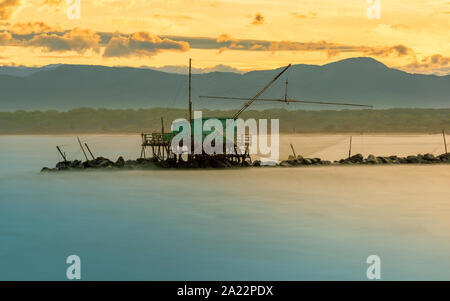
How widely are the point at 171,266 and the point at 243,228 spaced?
6.93 meters

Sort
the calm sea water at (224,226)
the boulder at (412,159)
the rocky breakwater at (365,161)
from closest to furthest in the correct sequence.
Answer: the calm sea water at (224,226) → the rocky breakwater at (365,161) → the boulder at (412,159)

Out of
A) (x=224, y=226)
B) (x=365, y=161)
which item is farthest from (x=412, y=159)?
(x=224, y=226)

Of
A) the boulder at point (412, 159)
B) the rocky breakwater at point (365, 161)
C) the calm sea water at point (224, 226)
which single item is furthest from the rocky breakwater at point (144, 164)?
the boulder at point (412, 159)

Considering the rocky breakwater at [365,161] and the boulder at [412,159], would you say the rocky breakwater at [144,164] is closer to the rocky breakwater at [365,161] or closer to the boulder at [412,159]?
the rocky breakwater at [365,161]

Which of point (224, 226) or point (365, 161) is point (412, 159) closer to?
point (365, 161)

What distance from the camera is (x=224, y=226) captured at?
29719 millimetres

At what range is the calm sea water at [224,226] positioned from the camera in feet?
73.5

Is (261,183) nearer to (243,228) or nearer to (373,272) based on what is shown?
(243,228)

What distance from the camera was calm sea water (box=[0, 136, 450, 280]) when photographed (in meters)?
22.4

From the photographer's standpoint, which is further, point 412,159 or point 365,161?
point 412,159

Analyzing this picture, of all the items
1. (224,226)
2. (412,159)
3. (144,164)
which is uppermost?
(412,159)

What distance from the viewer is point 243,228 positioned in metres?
29.1

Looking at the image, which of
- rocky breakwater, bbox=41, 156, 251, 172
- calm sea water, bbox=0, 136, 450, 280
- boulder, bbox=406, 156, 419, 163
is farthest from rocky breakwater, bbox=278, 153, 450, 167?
calm sea water, bbox=0, 136, 450, 280
